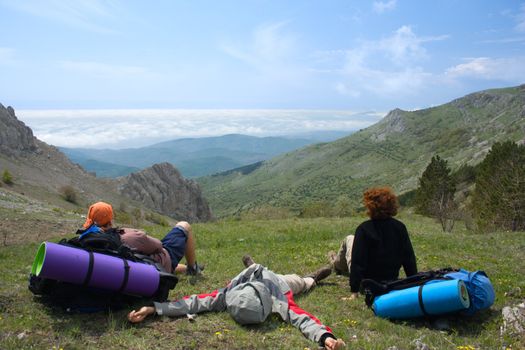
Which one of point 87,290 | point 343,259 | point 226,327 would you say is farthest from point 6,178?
point 226,327

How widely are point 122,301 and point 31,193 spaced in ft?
138

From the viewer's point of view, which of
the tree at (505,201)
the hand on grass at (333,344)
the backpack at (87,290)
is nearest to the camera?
the hand on grass at (333,344)

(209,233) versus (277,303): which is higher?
(277,303)

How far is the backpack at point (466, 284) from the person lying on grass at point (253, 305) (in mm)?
1878

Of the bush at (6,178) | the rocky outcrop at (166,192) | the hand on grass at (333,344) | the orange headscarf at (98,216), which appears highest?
the orange headscarf at (98,216)

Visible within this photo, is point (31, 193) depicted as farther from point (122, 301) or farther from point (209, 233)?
point (122, 301)

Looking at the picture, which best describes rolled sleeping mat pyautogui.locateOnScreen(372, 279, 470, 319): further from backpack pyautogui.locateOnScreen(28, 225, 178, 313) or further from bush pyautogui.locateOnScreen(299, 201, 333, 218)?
bush pyautogui.locateOnScreen(299, 201, 333, 218)

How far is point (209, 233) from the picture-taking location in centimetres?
2222

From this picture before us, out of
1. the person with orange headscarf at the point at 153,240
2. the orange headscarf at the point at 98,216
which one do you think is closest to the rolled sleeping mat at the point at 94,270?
the person with orange headscarf at the point at 153,240

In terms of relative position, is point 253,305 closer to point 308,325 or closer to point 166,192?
point 308,325

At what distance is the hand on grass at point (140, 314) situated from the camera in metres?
7.16

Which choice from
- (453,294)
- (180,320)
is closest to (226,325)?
(180,320)

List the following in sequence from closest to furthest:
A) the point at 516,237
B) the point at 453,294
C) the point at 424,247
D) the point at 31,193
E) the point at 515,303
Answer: the point at 453,294, the point at 515,303, the point at 424,247, the point at 516,237, the point at 31,193

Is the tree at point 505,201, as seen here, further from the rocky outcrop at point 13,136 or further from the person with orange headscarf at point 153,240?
the rocky outcrop at point 13,136
